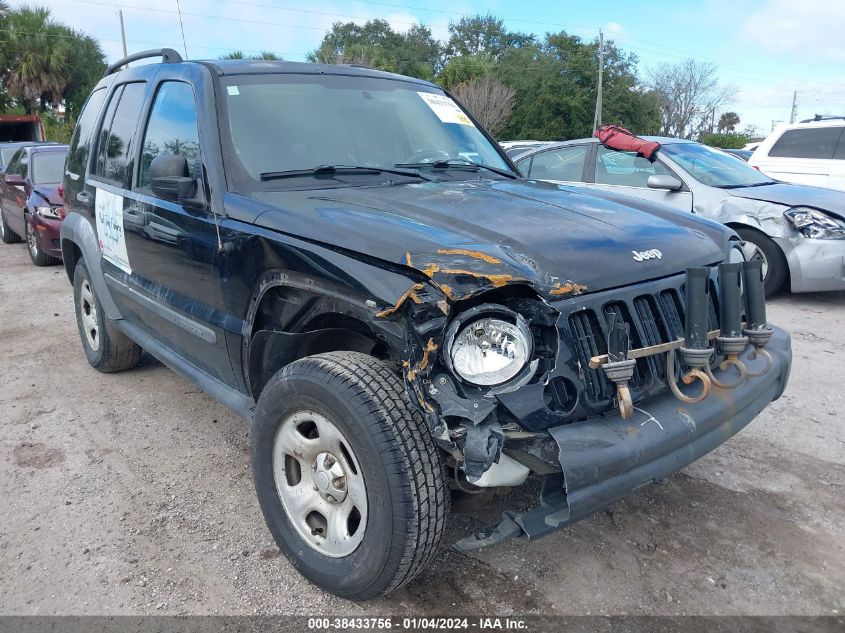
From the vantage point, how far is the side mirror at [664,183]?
6770 millimetres

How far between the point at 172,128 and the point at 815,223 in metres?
5.78

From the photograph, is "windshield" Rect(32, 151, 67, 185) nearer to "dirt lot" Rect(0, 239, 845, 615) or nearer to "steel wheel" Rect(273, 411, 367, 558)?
"dirt lot" Rect(0, 239, 845, 615)

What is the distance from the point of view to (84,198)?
455 centimetres

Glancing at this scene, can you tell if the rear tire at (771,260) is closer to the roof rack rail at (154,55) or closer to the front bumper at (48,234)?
the roof rack rail at (154,55)

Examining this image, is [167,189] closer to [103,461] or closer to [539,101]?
[103,461]

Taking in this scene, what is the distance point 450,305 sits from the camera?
2.11 metres

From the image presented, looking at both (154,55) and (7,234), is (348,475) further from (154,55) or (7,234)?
(7,234)

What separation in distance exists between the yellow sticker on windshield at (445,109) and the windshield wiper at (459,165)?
35 cm

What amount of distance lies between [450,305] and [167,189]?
1620 mm

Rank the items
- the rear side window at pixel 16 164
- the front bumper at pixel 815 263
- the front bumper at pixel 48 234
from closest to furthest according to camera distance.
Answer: the front bumper at pixel 815 263 < the front bumper at pixel 48 234 < the rear side window at pixel 16 164

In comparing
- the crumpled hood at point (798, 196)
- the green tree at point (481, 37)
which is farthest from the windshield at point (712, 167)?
the green tree at point (481, 37)

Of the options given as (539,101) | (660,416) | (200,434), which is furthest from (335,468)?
(539,101)

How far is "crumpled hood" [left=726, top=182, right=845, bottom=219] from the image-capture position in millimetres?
6566

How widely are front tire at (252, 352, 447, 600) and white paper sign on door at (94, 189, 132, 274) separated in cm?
190
